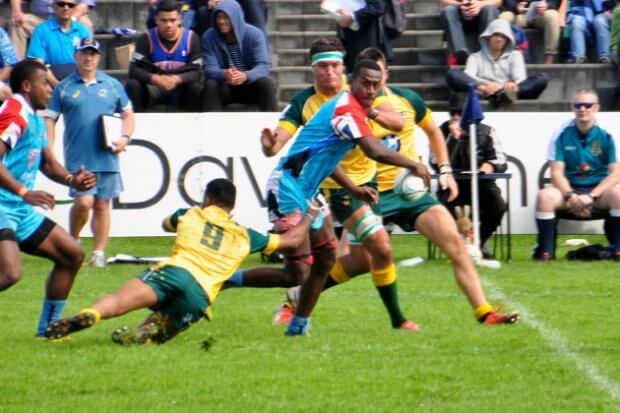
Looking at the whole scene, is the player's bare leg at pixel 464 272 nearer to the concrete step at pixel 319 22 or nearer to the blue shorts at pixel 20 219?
the blue shorts at pixel 20 219

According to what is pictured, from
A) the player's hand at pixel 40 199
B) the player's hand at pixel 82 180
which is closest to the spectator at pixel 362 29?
the player's hand at pixel 82 180

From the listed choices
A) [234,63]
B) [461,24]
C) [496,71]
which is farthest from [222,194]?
[461,24]

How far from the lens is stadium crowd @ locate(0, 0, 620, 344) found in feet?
33.2

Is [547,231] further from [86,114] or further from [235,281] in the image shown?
[235,281]

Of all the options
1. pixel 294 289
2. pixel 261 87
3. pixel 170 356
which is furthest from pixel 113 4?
pixel 170 356

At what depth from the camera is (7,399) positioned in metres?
8.41

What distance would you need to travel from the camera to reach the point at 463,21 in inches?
778

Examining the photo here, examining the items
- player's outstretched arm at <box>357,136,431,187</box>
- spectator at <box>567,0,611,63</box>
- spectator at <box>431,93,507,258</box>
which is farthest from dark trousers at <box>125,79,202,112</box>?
player's outstretched arm at <box>357,136,431,187</box>

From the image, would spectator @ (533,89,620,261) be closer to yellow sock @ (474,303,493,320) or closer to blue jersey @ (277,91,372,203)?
yellow sock @ (474,303,493,320)

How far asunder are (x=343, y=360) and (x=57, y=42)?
362 inches

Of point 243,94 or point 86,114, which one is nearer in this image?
point 86,114

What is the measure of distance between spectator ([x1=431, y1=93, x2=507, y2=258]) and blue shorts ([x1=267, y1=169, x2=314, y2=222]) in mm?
5667

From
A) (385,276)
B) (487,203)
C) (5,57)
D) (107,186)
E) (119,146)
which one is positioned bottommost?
(487,203)

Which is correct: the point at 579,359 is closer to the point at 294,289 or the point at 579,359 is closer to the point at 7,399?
the point at 294,289
